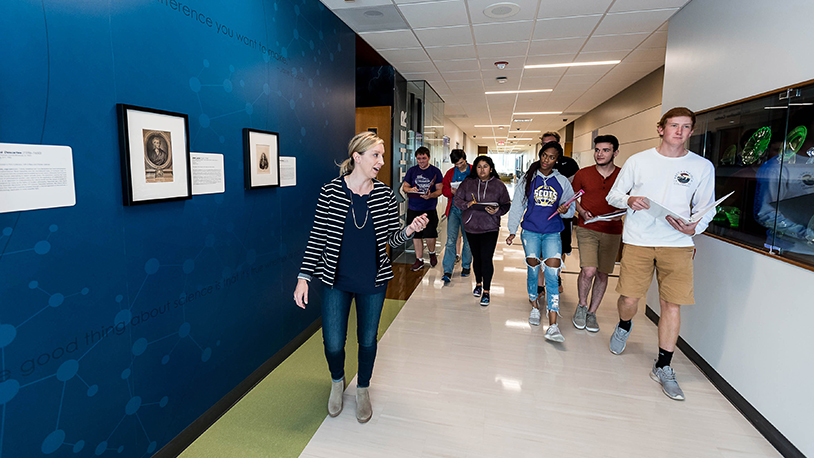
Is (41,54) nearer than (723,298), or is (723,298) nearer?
(41,54)

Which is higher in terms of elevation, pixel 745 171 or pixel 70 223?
pixel 745 171

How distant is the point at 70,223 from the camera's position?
1564mm

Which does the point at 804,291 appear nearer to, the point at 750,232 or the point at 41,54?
the point at 750,232

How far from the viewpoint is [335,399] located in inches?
96.7

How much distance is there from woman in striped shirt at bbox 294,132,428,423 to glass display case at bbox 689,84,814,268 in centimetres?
201

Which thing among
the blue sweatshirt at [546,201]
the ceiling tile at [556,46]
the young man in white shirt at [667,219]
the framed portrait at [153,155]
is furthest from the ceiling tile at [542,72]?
the framed portrait at [153,155]

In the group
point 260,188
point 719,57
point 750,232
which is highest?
point 719,57

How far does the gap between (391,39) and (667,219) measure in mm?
3607

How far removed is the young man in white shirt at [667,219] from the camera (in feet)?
8.66

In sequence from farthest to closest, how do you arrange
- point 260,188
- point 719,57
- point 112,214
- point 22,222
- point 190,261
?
point 719,57 → point 260,188 → point 190,261 → point 112,214 → point 22,222

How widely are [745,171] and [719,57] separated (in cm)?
104

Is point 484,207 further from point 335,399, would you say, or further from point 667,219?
point 335,399

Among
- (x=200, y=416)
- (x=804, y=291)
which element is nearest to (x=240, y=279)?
(x=200, y=416)

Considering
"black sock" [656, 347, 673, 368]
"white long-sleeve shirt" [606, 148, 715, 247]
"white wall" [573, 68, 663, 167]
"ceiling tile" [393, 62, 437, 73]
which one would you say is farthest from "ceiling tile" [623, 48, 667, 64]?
"black sock" [656, 347, 673, 368]
